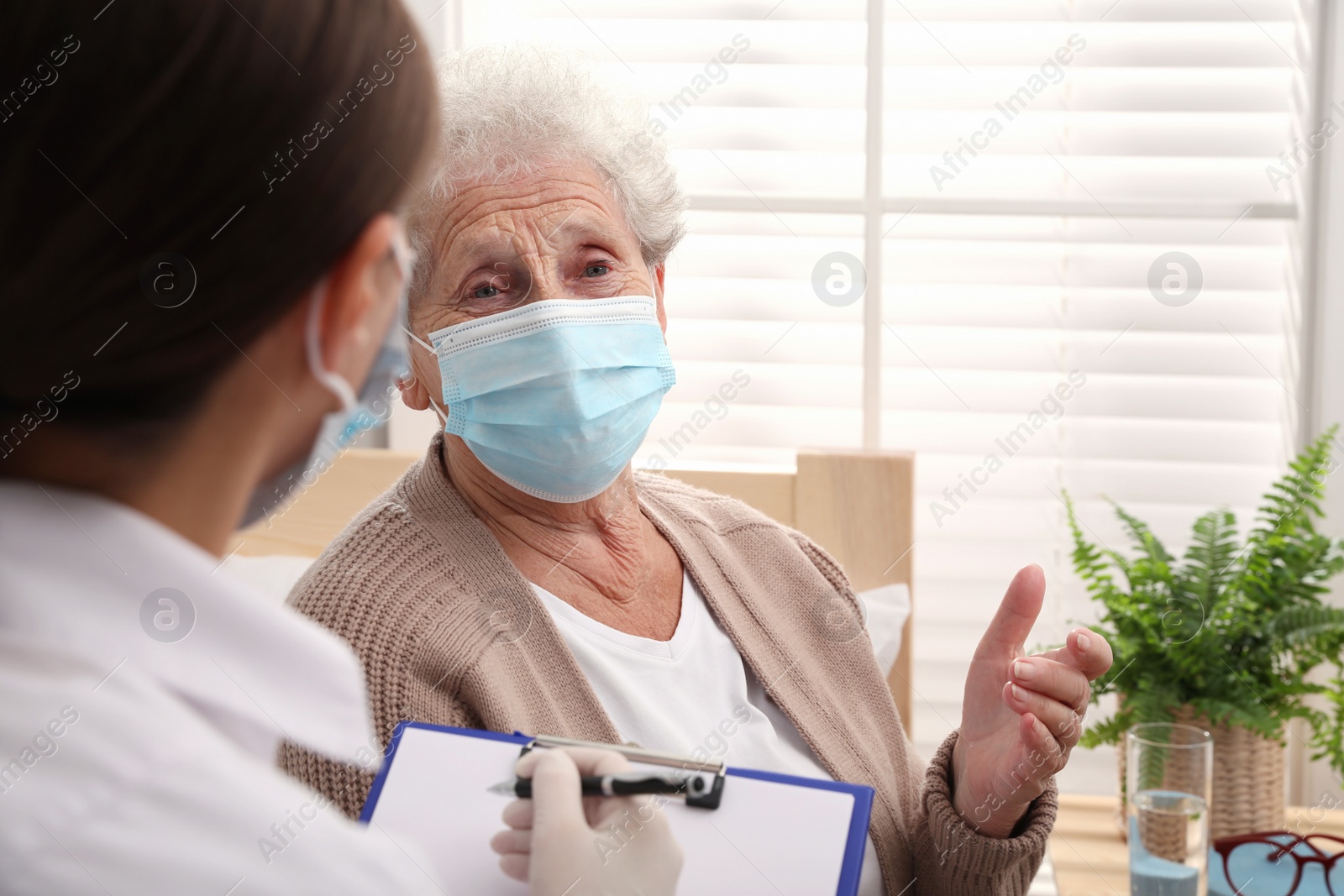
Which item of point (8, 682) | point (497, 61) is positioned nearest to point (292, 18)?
point (8, 682)

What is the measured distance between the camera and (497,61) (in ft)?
3.85

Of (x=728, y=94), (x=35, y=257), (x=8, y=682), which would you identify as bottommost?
(x=8, y=682)

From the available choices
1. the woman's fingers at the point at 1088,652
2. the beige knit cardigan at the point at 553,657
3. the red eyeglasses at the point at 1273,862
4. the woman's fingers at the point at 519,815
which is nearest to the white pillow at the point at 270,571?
the beige knit cardigan at the point at 553,657

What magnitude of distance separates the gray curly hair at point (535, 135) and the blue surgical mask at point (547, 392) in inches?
4.4

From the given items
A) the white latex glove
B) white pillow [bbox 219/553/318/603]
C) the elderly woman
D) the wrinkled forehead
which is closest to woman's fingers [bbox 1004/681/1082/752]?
the elderly woman

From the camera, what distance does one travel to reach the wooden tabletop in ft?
5.05

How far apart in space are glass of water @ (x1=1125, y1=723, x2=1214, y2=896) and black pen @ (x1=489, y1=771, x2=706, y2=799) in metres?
0.94

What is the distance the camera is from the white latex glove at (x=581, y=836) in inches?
22.8

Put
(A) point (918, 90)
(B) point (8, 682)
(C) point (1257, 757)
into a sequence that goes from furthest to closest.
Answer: (A) point (918, 90) → (C) point (1257, 757) → (B) point (8, 682)

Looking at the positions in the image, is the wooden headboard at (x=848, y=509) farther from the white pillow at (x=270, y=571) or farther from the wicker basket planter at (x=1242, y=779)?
the wicker basket planter at (x=1242, y=779)

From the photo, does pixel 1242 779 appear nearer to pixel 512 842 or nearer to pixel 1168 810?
pixel 1168 810

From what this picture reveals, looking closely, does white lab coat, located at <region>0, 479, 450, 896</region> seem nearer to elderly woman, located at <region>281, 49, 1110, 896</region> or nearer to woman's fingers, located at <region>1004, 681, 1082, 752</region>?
elderly woman, located at <region>281, 49, 1110, 896</region>

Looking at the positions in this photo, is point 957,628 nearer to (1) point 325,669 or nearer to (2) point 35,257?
(1) point 325,669

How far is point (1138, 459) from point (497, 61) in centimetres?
148
